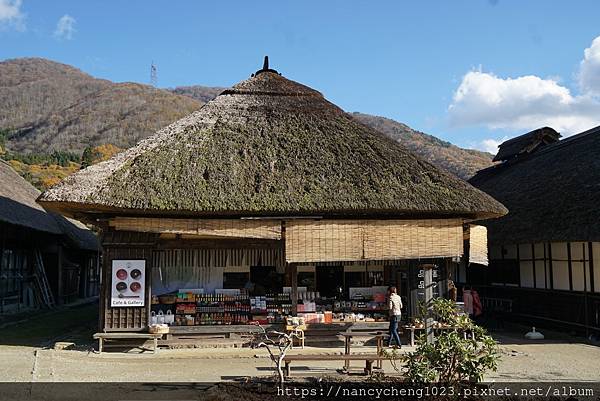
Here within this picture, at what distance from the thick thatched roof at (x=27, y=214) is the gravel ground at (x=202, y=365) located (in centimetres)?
805

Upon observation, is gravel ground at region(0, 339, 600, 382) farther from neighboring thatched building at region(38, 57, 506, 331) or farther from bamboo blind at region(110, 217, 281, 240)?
bamboo blind at region(110, 217, 281, 240)

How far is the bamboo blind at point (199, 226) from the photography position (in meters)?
13.1

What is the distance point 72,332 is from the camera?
54.1ft

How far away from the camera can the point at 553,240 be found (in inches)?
621

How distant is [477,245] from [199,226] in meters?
7.30

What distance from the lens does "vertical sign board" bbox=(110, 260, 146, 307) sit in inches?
532

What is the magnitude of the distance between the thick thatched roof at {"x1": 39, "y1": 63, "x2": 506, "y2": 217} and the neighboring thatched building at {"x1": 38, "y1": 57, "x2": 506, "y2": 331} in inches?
1.3

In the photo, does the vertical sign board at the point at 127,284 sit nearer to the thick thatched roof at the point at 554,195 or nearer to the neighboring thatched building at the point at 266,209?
the neighboring thatched building at the point at 266,209

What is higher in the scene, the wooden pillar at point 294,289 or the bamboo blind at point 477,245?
the bamboo blind at point 477,245

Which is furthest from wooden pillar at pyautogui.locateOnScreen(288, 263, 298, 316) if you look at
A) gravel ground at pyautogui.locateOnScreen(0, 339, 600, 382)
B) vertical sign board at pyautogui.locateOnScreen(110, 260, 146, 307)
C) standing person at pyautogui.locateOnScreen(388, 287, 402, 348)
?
vertical sign board at pyautogui.locateOnScreen(110, 260, 146, 307)

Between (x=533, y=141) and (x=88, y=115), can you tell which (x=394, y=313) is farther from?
(x=88, y=115)

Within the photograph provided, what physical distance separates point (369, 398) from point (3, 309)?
57.1 ft

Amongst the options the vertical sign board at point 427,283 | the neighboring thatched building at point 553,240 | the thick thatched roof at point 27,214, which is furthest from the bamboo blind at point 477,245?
the thick thatched roof at point 27,214

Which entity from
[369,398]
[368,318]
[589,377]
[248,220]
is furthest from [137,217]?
[589,377]
